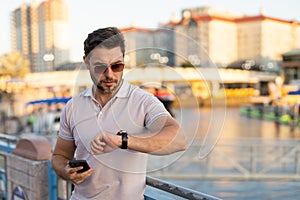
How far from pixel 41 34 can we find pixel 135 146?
85674 mm

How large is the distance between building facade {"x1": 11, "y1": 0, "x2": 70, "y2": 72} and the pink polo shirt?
70.4 metres

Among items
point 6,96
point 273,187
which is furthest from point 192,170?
point 6,96

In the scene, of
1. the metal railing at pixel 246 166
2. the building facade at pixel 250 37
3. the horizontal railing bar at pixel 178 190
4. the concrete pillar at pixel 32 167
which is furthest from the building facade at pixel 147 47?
the building facade at pixel 250 37

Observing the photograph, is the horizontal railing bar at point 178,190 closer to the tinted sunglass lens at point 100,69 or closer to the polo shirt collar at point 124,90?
the polo shirt collar at point 124,90

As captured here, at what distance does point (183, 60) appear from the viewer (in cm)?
180

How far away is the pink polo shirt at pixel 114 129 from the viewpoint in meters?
1.68

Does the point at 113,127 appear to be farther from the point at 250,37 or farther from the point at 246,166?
the point at 250,37

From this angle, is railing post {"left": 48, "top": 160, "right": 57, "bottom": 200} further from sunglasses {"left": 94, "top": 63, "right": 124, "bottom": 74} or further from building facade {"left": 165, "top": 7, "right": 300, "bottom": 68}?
building facade {"left": 165, "top": 7, "right": 300, "bottom": 68}

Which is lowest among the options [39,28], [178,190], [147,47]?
[178,190]

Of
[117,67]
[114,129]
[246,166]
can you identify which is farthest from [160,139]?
[246,166]

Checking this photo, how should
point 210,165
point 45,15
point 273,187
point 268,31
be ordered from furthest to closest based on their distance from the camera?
point 268,31, point 45,15, point 210,165, point 273,187

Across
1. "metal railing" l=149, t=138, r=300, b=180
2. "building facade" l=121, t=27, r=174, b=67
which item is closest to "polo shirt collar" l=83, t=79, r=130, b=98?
"building facade" l=121, t=27, r=174, b=67

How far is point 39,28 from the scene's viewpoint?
276ft

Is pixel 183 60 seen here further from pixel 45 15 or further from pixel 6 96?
pixel 45 15
